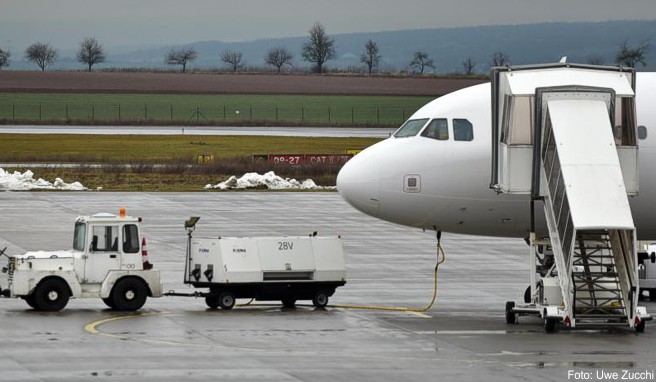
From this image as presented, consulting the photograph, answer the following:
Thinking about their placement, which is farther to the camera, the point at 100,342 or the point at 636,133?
the point at 636,133

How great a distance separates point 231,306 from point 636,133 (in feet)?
35.9

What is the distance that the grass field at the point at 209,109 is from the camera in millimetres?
146625

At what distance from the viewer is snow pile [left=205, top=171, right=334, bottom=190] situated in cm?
7888

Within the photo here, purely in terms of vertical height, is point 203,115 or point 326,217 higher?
point 203,115

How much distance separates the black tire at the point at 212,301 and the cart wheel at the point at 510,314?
292 inches

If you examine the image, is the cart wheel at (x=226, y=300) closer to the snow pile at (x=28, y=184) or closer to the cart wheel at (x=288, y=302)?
the cart wheel at (x=288, y=302)

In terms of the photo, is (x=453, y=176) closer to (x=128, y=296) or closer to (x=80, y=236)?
(x=128, y=296)

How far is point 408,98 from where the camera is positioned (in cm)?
17388

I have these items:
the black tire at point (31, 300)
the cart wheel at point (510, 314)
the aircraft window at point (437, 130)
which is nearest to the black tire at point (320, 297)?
the aircraft window at point (437, 130)

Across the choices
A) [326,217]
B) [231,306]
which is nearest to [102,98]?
[326,217]

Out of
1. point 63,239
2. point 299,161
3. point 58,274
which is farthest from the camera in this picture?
point 299,161

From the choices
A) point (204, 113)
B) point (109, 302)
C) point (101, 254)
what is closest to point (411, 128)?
point (101, 254)

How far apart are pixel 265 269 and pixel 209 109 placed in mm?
128666

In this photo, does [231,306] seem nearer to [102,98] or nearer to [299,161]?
[299,161]
